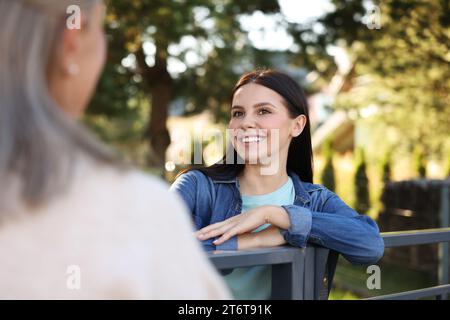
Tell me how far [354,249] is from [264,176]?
2.08 feet

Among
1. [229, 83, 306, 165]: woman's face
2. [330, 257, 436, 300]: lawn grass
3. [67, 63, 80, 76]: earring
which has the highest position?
[229, 83, 306, 165]: woman's face

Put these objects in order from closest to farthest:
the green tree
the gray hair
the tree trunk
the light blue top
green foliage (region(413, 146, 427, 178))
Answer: the gray hair → the light blue top → the green tree → green foliage (region(413, 146, 427, 178)) → the tree trunk

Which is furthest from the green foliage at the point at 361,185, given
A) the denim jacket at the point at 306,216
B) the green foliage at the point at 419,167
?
the denim jacket at the point at 306,216

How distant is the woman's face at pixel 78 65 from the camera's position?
3.25ft

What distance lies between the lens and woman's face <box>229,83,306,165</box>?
252cm

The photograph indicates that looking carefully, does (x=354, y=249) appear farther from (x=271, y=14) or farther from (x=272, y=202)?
(x=271, y=14)

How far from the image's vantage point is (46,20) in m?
0.94

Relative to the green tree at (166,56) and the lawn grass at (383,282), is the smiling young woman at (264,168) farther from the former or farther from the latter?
the green tree at (166,56)

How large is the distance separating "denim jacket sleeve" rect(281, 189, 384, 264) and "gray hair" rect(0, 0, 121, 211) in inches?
43.8

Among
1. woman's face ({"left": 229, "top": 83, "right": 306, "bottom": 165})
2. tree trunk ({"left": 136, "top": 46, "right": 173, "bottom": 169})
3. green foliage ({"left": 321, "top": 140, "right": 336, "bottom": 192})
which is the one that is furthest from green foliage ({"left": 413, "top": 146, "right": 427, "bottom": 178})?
woman's face ({"left": 229, "top": 83, "right": 306, "bottom": 165})

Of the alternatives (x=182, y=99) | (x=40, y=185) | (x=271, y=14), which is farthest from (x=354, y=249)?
(x=182, y=99)

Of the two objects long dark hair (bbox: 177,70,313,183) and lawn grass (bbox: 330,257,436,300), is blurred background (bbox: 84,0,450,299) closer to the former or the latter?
lawn grass (bbox: 330,257,436,300)
